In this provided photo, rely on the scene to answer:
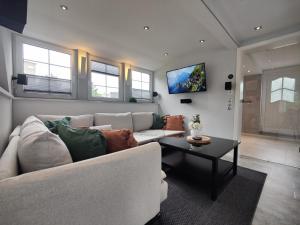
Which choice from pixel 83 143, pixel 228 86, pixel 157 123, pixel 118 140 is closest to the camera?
pixel 83 143

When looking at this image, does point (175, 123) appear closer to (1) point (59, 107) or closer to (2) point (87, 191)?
(1) point (59, 107)

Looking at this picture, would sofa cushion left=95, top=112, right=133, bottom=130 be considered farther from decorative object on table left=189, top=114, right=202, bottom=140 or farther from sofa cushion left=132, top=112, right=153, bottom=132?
decorative object on table left=189, top=114, right=202, bottom=140

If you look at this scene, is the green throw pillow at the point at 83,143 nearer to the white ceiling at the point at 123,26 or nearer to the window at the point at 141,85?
A: the white ceiling at the point at 123,26

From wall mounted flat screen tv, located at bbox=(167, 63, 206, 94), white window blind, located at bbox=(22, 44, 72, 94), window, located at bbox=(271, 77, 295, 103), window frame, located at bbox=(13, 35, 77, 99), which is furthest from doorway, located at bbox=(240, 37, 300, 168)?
white window blind, located at bbox=(22, 44, 72, 94)

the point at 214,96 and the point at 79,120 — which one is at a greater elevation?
the point at 214,96

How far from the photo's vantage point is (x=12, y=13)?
3.26 ft

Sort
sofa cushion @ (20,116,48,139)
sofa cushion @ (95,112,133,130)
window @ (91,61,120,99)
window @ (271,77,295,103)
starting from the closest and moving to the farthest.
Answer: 1. sofa cushion @ (20,116,48,139)
2. sofa cushion @ (95,112,133,130)
3. window @ (91,61,120,99)
4. window @ (271,77,295,103)

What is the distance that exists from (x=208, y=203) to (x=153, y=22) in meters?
2.57

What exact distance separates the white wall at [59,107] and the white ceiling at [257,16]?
8.68 ft

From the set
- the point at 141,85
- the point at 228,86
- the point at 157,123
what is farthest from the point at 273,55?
the point at 141,85

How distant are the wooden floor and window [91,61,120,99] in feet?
11.0

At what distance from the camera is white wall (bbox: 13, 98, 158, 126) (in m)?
2.26

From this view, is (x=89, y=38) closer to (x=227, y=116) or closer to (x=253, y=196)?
(x=227, y=116)

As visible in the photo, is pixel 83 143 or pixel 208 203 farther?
pixel 208 203
